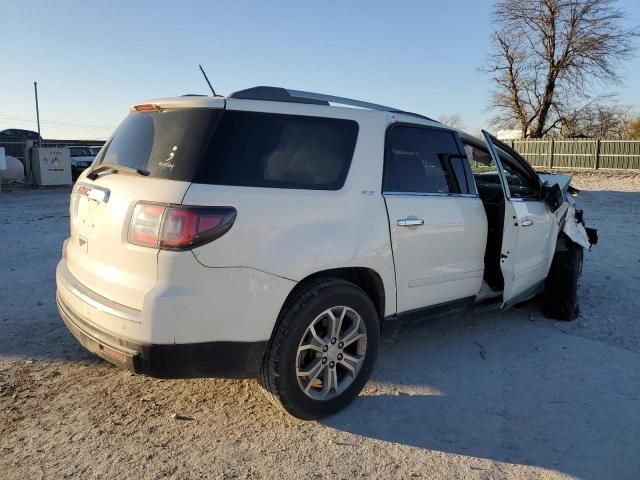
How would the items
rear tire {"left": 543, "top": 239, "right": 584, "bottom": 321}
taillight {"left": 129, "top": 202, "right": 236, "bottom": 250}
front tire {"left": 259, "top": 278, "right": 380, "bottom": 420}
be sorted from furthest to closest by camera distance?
rear tire {"left": 543, "top": 239, "right": 584, "bottom": 321}
front tire {"left": 259, "top": 278, "right": 380, "bottom": 420}
taillight {"left": 129, "top": 202, "right": 236, "bottom": 250}

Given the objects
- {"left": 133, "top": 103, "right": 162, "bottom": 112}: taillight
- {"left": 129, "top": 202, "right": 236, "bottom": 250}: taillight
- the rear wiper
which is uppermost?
{"left": 133, "top": 103, "right": 162, "bottom": 112}: taillight

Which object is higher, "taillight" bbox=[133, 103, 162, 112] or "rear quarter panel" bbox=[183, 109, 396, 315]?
"taillight" bbox=[133, 103, 162, 112]

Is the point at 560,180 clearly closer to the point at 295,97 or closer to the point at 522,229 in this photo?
the point at 522,229

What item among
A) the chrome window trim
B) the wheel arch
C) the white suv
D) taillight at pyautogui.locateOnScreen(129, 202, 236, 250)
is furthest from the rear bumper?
the chrome window trim

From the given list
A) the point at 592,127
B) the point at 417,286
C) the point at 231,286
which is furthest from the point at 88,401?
the point at 592,127

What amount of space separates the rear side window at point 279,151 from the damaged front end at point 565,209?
99.0 inches

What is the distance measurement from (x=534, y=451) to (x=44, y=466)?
8.62ft

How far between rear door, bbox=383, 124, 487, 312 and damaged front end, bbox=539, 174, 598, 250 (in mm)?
1228

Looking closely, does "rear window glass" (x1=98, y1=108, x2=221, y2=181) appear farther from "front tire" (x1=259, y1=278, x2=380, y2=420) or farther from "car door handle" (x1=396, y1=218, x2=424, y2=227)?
"car door handle" (x1=396, y1=218, x2=424, y2=227)

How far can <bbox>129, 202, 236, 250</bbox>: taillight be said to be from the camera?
2.63 metres

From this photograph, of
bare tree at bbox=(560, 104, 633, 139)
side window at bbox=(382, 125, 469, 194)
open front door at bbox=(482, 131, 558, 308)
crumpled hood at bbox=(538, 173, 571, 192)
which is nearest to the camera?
side window at bbox=(382, 125, 469, 194)

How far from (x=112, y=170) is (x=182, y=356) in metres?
1.27

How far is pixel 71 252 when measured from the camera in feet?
11.3

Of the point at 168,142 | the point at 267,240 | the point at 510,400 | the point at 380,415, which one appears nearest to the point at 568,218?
the point at 510,400
